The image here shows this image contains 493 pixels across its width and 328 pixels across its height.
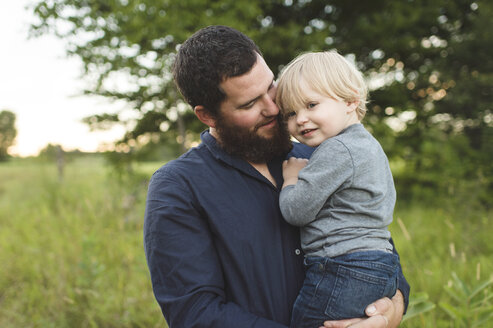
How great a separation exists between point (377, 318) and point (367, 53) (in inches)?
285

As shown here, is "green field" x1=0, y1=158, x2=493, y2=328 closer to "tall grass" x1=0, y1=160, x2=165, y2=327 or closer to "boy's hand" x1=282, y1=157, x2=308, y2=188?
"tall grass" x1=0, y1=160, x2=165, y2=327

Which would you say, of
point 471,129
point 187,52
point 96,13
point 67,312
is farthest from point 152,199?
point 471,129

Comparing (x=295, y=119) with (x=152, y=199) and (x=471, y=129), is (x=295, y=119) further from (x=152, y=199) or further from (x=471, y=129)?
(x=471, y=129)

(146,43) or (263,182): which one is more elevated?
(146,43)

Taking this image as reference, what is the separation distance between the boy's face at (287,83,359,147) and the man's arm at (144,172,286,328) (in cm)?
59

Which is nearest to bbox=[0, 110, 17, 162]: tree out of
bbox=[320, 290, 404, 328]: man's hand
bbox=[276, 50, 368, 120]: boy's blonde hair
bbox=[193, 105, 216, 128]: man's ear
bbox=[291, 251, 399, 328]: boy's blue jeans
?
bbox=[193, 105, 216, 128]: man's ear

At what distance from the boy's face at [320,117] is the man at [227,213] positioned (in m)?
0.17

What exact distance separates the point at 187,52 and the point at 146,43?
15.3ft

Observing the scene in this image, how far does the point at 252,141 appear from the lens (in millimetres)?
1656

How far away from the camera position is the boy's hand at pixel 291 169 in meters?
1.53

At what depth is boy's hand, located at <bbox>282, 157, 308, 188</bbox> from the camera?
153cm

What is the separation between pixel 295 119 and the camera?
1632 millimetres

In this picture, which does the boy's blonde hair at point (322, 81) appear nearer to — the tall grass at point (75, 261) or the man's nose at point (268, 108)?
the man's nose at point (268, 108)

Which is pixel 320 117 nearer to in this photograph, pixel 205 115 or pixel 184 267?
pixel 205 115
